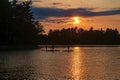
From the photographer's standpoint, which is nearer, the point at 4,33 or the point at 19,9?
the point at 4,33

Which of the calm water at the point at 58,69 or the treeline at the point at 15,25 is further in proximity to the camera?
the treeline at the point at 15,25

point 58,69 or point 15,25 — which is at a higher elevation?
point 15,25

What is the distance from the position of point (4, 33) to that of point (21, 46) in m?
8.58

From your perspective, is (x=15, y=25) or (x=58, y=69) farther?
(x=15, y=25)

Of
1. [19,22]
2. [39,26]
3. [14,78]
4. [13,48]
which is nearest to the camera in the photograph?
[14,78]

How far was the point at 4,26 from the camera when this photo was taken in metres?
126

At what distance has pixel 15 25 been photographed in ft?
429

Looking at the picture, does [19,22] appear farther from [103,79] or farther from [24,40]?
[103,79]

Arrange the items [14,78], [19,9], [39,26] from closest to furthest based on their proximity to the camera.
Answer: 1. [14,78]
2. [19,9]
3. [39,26]

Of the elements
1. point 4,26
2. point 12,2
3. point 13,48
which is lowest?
point 13,48

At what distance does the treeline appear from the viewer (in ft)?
415

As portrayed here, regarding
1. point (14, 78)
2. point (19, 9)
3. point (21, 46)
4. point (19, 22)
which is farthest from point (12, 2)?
point (14, 78)

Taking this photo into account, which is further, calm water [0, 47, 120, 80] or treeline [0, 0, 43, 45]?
treeline [0, 0, 43, 45]

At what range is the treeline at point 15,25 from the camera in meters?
126
